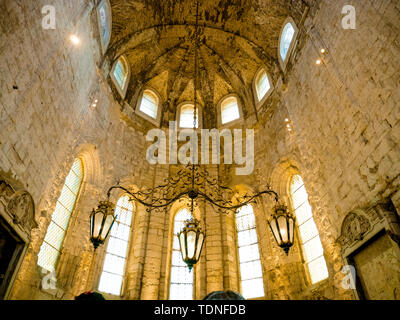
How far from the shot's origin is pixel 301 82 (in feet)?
25.0

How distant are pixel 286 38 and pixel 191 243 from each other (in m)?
7.61

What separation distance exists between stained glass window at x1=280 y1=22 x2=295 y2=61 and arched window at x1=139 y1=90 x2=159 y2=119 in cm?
511

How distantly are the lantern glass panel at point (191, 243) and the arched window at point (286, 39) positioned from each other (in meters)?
6.77

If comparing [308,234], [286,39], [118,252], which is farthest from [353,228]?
[286,39]

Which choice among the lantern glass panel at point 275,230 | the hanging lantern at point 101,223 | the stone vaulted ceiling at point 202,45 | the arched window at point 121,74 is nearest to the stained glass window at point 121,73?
the arched window at point 121,74

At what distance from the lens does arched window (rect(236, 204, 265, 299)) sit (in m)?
7.64

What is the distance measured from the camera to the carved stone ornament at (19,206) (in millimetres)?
4090

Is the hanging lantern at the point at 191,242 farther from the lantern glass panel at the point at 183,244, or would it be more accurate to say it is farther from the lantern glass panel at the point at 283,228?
the lantern glass panel at the point at 283,228

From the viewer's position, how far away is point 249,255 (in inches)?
322

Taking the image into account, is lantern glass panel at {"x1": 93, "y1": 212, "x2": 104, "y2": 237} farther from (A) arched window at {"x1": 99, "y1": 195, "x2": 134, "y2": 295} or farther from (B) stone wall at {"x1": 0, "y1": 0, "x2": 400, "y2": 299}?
(A) arched window at {"x1": 99, "y1": 195, "x2": 134, "y2": 295}

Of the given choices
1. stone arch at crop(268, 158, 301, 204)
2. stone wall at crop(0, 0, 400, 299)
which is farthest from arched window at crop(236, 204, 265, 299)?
stone arch at crop(268, 158, 301, 204)
